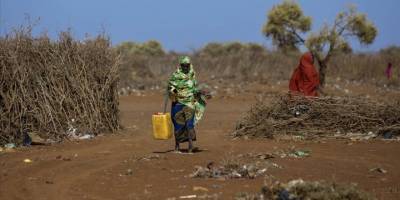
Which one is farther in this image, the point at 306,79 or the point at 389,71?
the point at 389,71

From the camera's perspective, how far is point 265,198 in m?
7.46

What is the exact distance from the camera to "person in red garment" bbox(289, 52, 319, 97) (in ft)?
51.8

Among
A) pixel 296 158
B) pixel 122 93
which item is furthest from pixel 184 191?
pixel 122 93

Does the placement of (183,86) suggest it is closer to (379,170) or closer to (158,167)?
(158,167)

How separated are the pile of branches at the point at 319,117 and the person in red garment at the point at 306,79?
1.02 meters

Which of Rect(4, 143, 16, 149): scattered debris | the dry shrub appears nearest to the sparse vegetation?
the dry shrub

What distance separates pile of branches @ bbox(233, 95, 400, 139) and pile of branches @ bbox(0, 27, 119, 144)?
291 centimetres

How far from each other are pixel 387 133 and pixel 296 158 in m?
2.95

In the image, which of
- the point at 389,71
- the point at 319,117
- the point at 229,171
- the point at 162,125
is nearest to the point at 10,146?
the point at 162,125

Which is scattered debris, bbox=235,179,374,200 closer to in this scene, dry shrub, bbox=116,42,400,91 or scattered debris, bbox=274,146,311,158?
scattered debris, bbox=274,146,311,158

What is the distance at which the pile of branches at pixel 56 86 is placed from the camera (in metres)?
14.5

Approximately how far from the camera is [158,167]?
10781 mm

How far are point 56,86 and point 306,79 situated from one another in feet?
16.0

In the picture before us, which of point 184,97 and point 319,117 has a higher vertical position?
point 184,97
